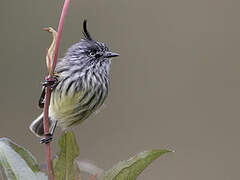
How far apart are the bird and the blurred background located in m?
1.69

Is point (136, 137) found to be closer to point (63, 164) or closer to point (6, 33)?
point (6, 33)

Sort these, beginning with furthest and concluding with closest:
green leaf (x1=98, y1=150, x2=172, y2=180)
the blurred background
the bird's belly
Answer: the blurred background, the bird's belly, green leaf (x1=98, y1=150, x2=172, y2=180)

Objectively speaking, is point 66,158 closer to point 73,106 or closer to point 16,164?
point 16,164

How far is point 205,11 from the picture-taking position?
5.61 metres

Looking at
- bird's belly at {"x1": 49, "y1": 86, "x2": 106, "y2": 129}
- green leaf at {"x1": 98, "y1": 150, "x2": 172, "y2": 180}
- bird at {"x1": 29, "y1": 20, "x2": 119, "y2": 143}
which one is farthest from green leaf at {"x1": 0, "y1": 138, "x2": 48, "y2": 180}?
bird's belly at {"x1": 49, "y1": 86, "x2": 106, "y2": 129}

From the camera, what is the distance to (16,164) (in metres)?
1.29

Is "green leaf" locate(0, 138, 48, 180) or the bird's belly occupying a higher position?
the bird's belly

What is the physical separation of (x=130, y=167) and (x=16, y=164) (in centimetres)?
29

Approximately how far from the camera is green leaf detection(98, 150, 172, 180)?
1260 millimetres

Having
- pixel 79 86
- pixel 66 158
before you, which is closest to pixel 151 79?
pixel 79 86

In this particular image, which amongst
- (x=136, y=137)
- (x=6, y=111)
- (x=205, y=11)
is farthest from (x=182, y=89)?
(x=6, y=111)

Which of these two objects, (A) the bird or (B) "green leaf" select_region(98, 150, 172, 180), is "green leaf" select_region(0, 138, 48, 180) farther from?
(A) the bird

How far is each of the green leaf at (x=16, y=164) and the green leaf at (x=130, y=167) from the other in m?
0.17

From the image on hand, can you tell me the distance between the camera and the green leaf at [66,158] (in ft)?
4.31
